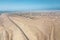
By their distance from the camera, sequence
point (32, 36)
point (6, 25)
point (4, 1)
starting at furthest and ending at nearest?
point (4, 1), point (6, 25), point (32, 36)

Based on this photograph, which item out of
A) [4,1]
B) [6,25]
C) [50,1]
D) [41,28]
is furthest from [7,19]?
[50,1]

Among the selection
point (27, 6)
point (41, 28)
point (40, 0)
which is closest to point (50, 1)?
point (40, 0)

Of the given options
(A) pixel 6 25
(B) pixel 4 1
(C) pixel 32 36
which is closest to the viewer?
(C) pixel 32 36

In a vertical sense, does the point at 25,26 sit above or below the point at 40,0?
below

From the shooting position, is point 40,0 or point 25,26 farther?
point 40,0

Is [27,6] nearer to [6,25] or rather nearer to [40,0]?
[40,0]

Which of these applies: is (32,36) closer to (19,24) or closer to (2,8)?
(19,24)
